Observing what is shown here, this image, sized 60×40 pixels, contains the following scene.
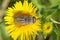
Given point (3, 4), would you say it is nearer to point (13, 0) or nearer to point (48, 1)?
point (13, 0)

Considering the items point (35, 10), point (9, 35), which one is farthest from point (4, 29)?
point (35, 10)

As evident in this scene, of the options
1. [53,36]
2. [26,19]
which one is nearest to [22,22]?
[26,19]

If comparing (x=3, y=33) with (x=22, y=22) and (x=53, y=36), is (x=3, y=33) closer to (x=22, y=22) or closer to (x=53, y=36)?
(x=22, y=22)

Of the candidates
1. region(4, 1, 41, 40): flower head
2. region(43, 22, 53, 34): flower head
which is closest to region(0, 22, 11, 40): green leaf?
region(4, 1, 41, 40): flower head

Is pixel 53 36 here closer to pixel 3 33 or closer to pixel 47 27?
pixel 47 27

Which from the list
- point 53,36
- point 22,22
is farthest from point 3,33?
point 53,36

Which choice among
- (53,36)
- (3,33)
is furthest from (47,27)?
(3,33)

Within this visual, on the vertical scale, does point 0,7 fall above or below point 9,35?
above

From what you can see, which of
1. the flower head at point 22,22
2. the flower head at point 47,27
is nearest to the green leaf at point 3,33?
the flower head at point 22,22

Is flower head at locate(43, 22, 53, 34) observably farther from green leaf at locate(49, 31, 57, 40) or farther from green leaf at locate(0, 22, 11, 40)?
green leaf at locate(0, 22, 11, 40)
